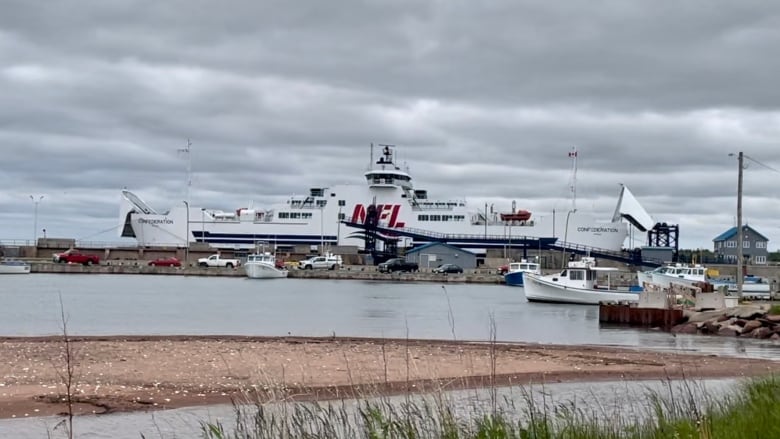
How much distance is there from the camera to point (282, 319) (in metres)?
37.5

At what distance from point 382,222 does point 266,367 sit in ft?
255

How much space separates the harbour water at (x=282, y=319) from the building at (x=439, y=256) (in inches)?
1203

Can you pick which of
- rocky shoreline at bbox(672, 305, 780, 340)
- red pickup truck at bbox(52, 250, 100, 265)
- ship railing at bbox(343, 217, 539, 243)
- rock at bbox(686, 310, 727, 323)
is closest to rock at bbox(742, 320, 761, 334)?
rocky shoreline at bbox(672, 305, 780, 340)

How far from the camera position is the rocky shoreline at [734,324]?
31.2m

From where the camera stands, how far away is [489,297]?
59.9 m

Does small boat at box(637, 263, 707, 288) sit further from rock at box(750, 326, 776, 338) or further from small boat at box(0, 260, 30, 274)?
small boat at box(0, 260, 30, 274)

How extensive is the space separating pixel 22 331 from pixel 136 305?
1555 centimetres

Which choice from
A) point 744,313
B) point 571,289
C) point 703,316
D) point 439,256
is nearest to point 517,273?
point 439,256

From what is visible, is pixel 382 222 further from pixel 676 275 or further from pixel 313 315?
pixel 313 315

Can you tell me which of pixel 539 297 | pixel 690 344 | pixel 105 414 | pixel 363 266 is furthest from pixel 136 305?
pixel 363 266

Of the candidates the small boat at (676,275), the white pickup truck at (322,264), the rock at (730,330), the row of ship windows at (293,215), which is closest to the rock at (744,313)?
the rock at (730,330)

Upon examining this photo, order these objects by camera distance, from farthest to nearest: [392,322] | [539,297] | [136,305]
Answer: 1. [539,297]
2. [136,305]
3. [392,322]

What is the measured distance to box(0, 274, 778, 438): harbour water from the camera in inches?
563

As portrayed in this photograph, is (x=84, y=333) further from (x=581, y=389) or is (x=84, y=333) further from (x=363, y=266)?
(x=363, y=266)
